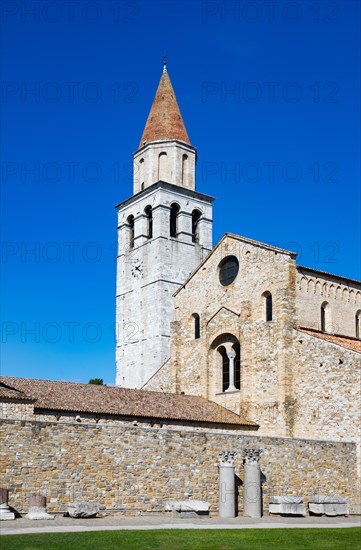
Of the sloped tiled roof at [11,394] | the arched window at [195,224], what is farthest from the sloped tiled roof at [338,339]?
the arched window at [195,224]

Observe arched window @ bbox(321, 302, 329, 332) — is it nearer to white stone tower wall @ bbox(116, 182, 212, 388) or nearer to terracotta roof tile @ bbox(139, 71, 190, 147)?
white stone tower wall @ bbox(116, 182, 212, 388)

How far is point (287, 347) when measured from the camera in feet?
102

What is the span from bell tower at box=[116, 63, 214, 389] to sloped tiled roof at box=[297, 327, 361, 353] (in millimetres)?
16094

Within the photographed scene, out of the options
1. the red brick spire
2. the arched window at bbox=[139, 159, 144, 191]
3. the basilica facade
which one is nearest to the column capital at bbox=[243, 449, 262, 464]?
the basilica facade

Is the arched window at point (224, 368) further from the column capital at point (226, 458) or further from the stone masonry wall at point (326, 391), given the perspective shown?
the column capital at point (226, 458)

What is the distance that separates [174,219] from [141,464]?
96.2 ft

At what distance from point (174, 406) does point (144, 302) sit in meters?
18.5

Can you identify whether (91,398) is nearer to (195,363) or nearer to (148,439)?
(148,439)

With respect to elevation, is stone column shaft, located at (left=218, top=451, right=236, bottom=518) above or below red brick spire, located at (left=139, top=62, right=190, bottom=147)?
below

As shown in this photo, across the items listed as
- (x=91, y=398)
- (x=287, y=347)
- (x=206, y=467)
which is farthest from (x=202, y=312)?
(x=206, y=467)

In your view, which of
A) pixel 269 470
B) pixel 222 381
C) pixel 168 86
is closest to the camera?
pixel 269 470

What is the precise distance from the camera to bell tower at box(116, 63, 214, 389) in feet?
A: 157

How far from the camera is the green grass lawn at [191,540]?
587 inches

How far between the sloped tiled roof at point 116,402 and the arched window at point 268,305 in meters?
4.87
